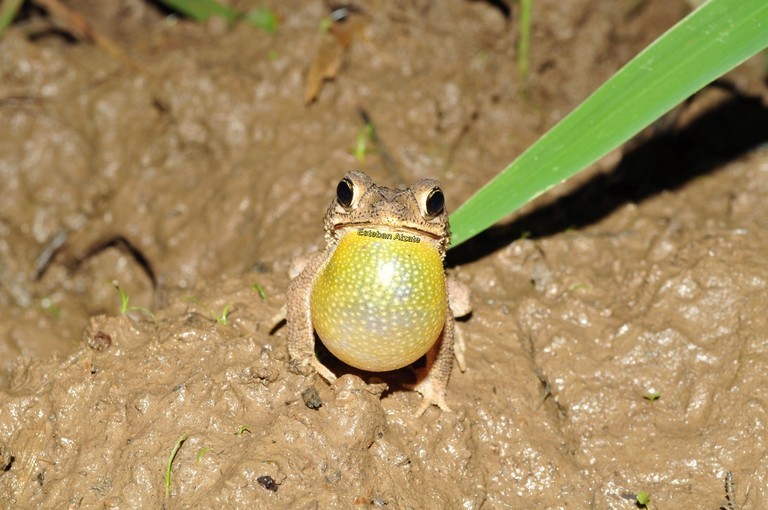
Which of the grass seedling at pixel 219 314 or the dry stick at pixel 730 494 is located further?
the grass seedling at pixel 219 314

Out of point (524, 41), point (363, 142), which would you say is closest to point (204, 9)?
point (363, 142)

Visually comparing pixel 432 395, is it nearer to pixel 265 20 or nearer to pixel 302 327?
pixel 302 327

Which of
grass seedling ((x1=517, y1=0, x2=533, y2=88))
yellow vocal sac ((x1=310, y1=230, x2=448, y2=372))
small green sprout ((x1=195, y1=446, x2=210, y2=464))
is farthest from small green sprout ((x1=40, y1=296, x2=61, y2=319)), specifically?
grass seedling ((x1=517, y1=0, x2=533, y2=88))

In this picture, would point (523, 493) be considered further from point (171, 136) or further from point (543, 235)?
point (171, 136)

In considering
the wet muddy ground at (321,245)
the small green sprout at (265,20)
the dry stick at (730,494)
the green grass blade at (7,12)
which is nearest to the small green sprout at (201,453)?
the wet muddy ground at (321,245)

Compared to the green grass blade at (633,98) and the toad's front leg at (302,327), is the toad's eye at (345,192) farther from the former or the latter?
the green grass blade at (633,98)

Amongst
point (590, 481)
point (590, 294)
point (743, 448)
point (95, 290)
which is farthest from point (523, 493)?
point (95, 290)

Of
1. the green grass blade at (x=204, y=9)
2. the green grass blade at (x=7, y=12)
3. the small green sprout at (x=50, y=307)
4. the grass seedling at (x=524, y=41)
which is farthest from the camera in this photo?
the green grass blade at (x=204, y=9)
